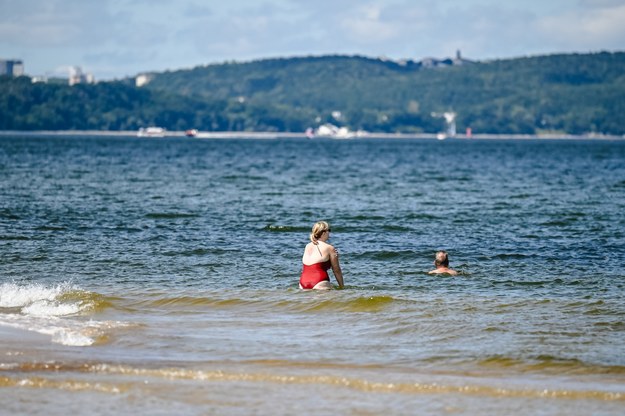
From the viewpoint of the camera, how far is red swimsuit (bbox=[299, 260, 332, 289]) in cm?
1892

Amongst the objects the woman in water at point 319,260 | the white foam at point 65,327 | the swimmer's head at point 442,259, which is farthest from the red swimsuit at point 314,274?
the white foam at point 65,327

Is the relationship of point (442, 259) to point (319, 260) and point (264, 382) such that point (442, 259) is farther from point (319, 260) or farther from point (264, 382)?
point (264, 382)

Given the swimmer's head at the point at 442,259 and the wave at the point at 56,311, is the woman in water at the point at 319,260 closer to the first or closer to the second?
the swimmer's head at the point at 442,259

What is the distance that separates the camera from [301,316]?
16.9m

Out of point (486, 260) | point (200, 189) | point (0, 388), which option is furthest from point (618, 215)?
point (0, 388)

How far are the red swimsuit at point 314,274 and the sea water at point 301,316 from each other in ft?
1.00

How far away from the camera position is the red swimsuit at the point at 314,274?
18922 mm

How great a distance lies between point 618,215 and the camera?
3816 cm

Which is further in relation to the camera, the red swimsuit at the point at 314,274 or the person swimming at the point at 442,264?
the person swimming at the point at 442,264

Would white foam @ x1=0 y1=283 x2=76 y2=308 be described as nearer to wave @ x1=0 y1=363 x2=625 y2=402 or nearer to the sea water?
the sea water

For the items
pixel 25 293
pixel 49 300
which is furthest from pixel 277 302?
pixel 25 293

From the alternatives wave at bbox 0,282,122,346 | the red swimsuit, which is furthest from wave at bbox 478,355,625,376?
the red swimsuit

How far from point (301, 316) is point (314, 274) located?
216 cm

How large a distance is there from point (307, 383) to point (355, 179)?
53.9 metres
